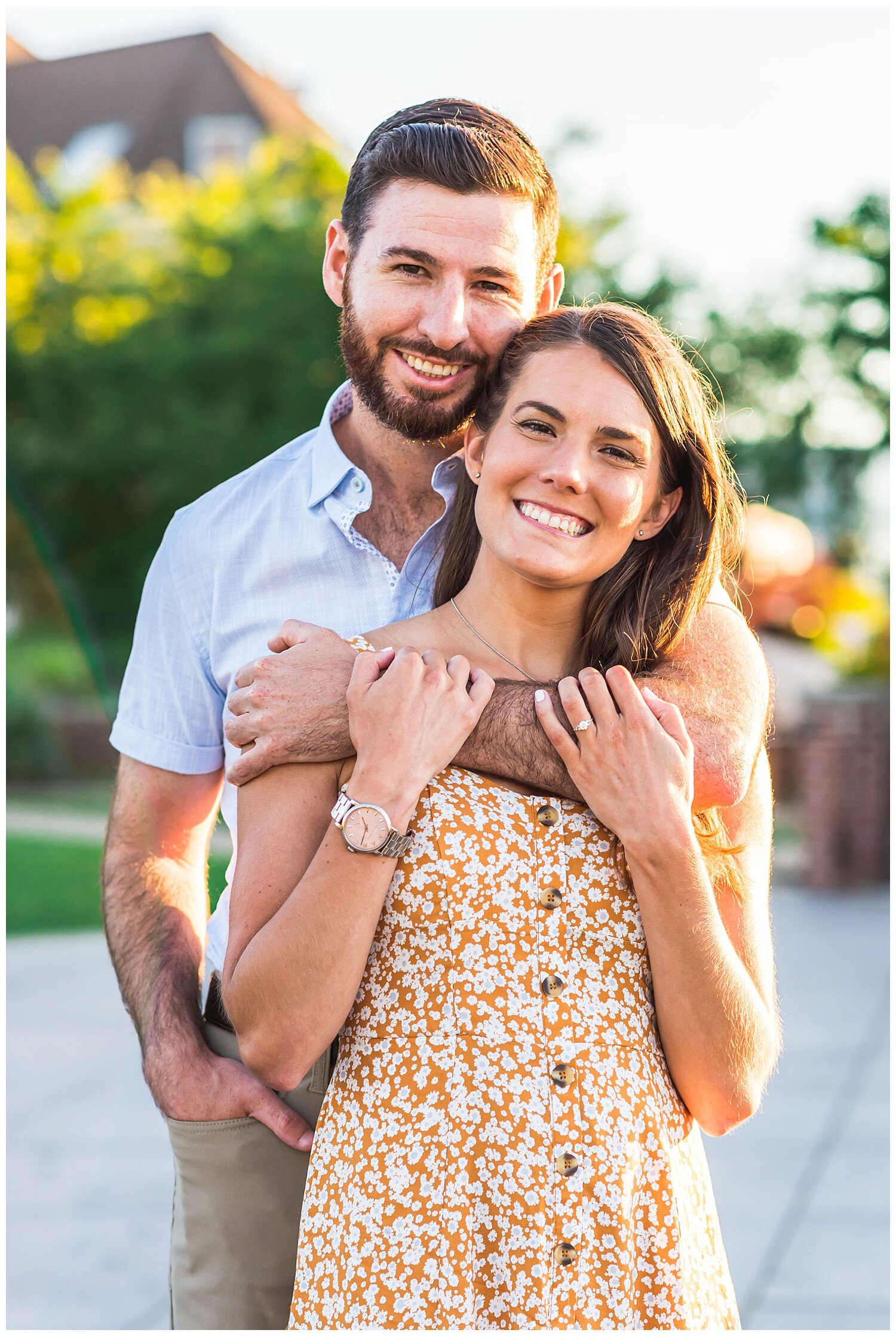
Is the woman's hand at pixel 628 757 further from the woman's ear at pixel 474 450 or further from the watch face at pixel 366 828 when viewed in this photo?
the woman's ear at pixel 474 450

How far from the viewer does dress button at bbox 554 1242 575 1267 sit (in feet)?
6.40

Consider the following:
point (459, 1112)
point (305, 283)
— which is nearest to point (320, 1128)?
point (459, 1112)

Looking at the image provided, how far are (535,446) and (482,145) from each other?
0.68 meters

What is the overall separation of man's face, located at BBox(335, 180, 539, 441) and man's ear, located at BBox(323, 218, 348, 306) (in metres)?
0.14

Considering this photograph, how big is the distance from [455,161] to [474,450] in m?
0.55

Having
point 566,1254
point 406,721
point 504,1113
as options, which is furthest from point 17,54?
point 566,1254

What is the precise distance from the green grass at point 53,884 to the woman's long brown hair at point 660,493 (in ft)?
21.0

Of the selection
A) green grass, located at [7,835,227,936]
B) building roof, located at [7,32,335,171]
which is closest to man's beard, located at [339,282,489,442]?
green grass, located at [7,835,227,936]

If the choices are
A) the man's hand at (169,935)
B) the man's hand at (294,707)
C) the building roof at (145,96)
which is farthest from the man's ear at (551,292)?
Result: the building roof at (145,96)

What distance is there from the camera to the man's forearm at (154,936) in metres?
2.56

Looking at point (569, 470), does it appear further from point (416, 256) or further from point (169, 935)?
point (169, 935)

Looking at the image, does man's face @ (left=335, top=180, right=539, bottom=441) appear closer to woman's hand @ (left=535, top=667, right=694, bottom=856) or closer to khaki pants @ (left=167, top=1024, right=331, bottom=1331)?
woman's hand @ (left=535, top=667, right=694, bottom=856)

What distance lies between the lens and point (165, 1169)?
5.61m

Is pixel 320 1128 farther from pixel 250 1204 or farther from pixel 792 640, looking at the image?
pixel 792 640
